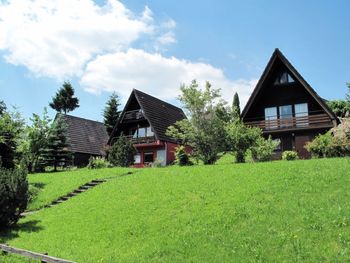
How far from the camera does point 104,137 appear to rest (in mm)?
53844

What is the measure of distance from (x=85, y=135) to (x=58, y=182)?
81.3ft

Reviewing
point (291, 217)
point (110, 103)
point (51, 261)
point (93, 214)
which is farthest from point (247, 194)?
point (110, 103)

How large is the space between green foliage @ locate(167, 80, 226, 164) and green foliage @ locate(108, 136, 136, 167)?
18.5 feet

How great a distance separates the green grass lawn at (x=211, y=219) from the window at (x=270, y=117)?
46.4 feet

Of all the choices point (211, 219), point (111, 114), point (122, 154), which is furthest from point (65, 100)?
point (211, 219)

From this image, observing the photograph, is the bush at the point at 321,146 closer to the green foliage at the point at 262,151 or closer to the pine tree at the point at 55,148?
the green foliage at the point at 262,151

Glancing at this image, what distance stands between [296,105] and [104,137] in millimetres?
28465

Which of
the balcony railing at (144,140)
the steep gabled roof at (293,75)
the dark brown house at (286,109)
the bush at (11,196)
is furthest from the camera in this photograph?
the balcony railing at (144,140)

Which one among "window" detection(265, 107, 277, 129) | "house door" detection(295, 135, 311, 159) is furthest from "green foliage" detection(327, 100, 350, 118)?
"house door" detection(295, 135, 311, 159)

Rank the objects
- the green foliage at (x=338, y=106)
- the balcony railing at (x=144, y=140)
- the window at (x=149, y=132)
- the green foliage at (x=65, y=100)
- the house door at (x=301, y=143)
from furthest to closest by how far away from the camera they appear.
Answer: the green foliage at (x=65, y=100) < the window at (x=149, y=132) < the green foliage at (x=338, y=106) < the balcony railing at (x=144, y=140) < the house door at (x=301, y=143)

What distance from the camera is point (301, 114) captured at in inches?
1329

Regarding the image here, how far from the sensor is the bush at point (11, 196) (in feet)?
55.3

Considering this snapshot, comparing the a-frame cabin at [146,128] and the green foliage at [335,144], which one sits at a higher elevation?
the a-frame cabin at [146,128]

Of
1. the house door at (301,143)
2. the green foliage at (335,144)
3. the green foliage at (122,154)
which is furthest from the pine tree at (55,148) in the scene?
the green foliage at (335,144)
